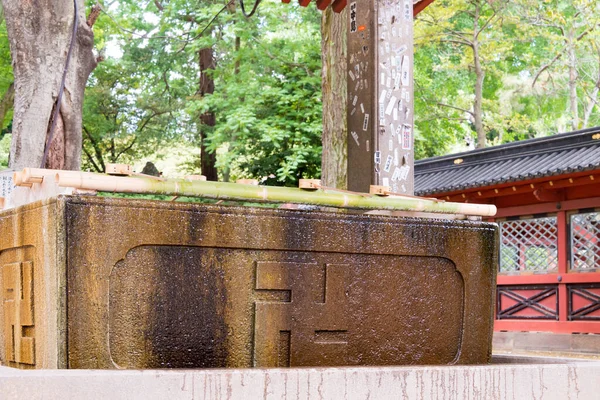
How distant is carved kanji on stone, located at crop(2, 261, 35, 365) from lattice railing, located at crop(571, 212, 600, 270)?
1283 centimetres

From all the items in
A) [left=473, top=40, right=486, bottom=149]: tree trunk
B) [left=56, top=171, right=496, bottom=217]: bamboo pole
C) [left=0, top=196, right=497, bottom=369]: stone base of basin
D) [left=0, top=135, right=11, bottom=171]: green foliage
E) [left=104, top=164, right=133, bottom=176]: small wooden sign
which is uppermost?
[left=473, top=40, right=486, bottom=149]: tree trunk

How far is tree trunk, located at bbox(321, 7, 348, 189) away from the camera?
8.62 meters

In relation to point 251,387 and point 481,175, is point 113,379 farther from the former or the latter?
point 481,175

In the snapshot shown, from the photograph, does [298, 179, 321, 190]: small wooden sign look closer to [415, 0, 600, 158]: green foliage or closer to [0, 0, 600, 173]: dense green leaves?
[0, 0, 600, 173]: dense green leaves

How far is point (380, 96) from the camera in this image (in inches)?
176

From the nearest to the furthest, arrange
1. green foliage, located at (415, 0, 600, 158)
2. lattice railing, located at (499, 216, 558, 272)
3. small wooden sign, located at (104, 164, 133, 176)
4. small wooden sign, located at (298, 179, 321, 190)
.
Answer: small wooden sign, located at (104, 164, 133, 176), small wooden sign, located at (298, 179, 321, 190), lattice railing, located at (499, 216, 558, 272), green foliage, located at (415, 0, 600, 158)

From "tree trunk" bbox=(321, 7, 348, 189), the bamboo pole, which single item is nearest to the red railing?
"tree trunk" bbox=(321, 7, 348, 189)

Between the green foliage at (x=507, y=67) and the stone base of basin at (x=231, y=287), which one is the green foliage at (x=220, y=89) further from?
the stone base of basin at (x=231, y=287)

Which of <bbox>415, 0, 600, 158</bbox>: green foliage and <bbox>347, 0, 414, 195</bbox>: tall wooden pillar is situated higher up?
<bbox>415, 0, 600, 158</bbox>: green foliage

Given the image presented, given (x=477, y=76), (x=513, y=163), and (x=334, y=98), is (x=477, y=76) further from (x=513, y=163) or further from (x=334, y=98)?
(x=334, y=98)

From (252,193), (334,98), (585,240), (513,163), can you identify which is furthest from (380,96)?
(513,163)

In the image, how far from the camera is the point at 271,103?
767 inches

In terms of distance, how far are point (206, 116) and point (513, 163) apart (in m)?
9.54

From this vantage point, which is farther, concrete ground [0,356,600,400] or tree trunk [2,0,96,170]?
tree trunk [2,0,96,170]
